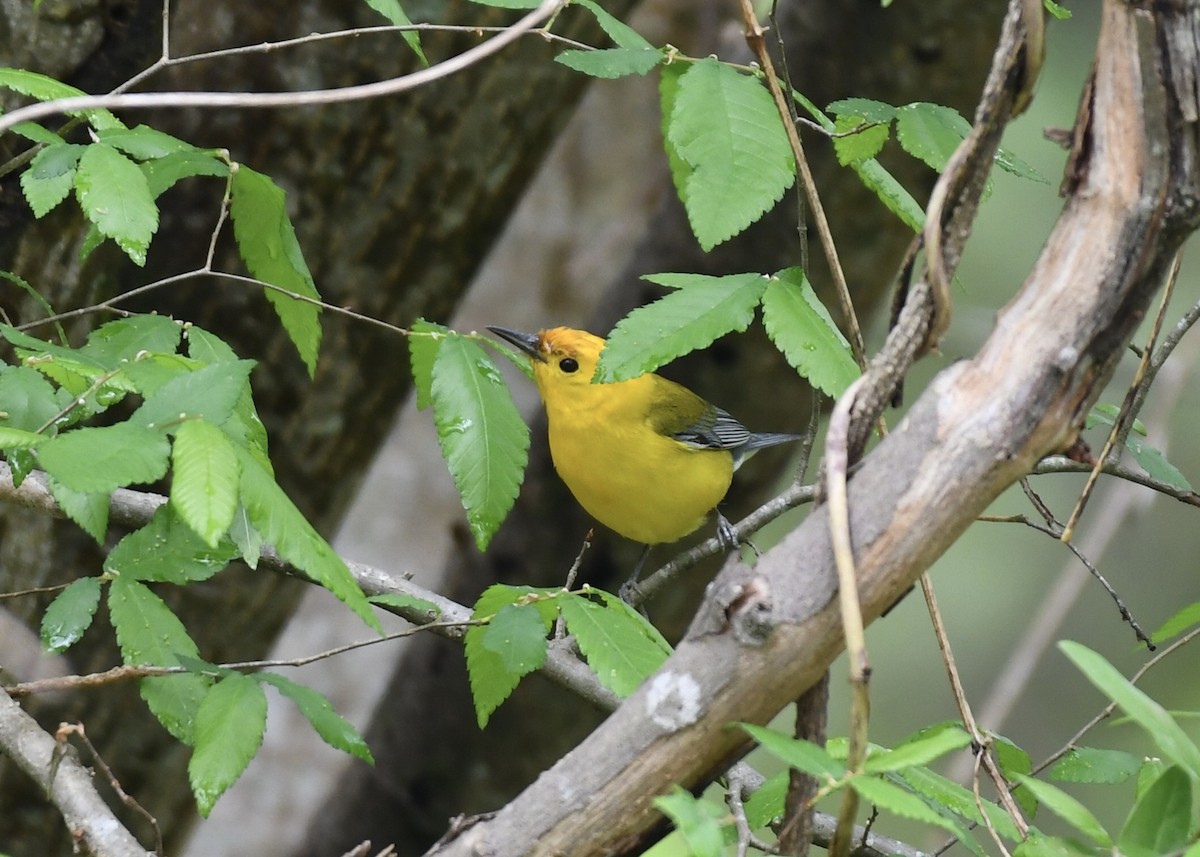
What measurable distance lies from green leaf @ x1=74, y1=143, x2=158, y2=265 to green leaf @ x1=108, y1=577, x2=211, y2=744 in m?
0.48

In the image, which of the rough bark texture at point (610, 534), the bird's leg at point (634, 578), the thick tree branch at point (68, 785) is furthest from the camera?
the rough bark texture at point (610, 534)

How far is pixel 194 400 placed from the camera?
1.38 m

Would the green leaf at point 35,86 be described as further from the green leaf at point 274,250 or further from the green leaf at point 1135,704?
the green leaf at point 1135,704

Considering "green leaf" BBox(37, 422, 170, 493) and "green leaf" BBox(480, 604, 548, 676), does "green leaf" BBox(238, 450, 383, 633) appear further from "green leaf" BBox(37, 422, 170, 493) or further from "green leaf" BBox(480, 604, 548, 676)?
"green leaf" BBox(480, 604, 548, 676)

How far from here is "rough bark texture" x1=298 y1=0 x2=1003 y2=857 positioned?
414 centimetres

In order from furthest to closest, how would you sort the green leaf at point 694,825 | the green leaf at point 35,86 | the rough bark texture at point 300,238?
the rough bark texture at point 300,238 → the green leaf at point 35,86 → the green leaf at point 694,825

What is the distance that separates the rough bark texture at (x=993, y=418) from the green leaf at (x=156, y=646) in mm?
896

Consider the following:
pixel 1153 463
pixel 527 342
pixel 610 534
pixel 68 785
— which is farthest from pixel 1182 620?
pixel 610 534

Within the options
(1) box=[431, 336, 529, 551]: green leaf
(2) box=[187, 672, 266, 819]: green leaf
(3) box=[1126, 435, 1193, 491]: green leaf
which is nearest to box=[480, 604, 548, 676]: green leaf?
(1) box=[431, 336, 529, 551]: green leaf

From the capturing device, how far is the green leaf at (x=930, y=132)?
1.87 meters

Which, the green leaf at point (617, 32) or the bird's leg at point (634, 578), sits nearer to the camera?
the green leaf at point (617, 32)

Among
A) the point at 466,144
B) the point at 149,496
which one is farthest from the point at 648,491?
the point at 149,496

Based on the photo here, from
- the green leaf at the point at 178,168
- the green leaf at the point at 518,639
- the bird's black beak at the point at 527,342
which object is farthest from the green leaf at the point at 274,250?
the bird's black beak at the point at 527,342

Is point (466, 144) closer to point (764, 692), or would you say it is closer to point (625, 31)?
point (625, 31)
